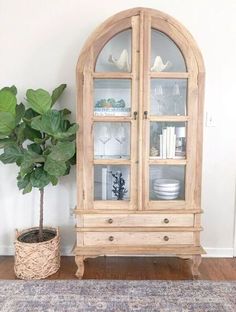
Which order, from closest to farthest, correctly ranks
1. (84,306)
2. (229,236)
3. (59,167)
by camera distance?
(84,306), (59,167), (229,236)

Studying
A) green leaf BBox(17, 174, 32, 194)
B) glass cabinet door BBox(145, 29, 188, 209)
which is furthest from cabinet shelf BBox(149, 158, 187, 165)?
green leaf BBox(17, 174, 32, 194)

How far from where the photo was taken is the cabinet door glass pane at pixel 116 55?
1.85 meters

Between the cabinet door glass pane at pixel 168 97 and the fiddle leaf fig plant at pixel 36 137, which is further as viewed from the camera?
the cabinet door glass pane at pixel 168 97

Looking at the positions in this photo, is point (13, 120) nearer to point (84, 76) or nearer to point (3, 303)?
point (84, 76)

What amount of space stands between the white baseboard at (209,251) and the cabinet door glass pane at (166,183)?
71 cm

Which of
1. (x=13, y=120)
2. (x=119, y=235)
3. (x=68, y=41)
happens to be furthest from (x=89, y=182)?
(x=68, y=41)

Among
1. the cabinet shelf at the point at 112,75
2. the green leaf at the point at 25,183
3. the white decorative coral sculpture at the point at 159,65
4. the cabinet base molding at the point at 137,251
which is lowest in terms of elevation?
the cabinet base molding at the point at 137,251

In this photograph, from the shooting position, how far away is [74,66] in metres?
2.21

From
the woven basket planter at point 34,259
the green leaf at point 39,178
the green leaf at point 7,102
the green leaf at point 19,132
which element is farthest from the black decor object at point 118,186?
the green leaf at point 7,102

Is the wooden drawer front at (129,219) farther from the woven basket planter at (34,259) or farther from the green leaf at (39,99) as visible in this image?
the green leaf at (39,99)

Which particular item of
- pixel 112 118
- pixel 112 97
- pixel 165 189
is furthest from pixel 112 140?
pixel 165 189

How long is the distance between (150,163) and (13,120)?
95 cm

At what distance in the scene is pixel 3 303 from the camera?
1656 millimetres

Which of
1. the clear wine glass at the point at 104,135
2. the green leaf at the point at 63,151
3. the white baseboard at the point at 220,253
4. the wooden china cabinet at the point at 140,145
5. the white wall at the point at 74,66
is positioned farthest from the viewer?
the white baseboard at the point at 220,253
